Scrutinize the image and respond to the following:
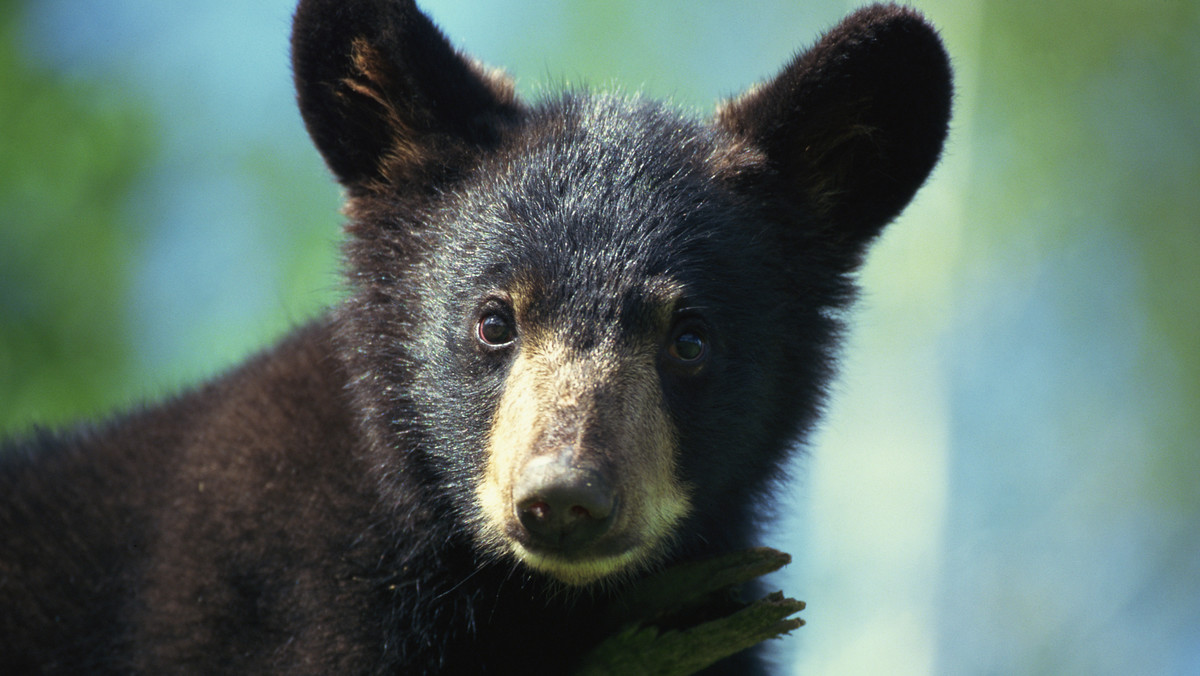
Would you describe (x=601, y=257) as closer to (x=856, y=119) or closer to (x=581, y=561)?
(x=581, y=561)

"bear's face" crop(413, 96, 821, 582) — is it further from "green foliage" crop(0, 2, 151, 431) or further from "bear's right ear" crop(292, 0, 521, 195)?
"green foliage" crop(0, 2, 151, 431)

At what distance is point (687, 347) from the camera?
525cm

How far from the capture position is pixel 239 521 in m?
5.54

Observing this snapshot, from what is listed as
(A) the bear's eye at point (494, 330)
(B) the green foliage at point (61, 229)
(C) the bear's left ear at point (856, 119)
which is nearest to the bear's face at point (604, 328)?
(A) the bear's eye at point (494, 330)

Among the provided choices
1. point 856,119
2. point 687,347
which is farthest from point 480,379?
point 856,119

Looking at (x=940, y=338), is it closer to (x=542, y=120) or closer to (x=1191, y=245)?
(x=1191, y=245)

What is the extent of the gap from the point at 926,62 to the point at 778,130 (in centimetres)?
86

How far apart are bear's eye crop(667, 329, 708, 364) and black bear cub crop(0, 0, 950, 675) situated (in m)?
0.02

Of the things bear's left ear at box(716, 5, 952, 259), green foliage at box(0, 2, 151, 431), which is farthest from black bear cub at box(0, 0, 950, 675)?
green foliage at box(0, 2, 151, 431)

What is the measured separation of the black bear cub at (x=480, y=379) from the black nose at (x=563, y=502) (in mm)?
95

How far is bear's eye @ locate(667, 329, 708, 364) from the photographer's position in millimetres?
5223

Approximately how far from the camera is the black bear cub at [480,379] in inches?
202

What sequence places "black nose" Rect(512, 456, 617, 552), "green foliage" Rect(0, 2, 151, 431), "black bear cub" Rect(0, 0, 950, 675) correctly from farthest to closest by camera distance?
"green foliage" Rect(0, 2, 151, 431), "black bear cub" Rect(0, 0, 950, 675), "black nose" Rect(512, 456, 617, 552)

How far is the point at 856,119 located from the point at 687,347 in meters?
1.76
